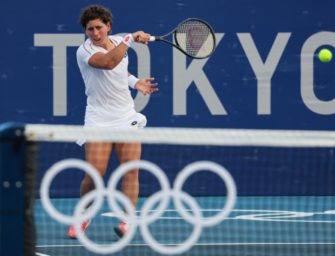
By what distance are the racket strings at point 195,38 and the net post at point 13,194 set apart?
3141 millimetres

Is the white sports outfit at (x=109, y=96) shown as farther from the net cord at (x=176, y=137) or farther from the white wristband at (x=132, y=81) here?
the net cord at (x=176, y=137)

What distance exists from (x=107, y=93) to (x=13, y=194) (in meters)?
2.75

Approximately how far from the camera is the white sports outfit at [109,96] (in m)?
6.93

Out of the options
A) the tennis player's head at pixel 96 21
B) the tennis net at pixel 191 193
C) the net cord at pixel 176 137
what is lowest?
the tennis net at pixel 191 193

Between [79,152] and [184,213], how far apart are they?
Result: 14.1 feet

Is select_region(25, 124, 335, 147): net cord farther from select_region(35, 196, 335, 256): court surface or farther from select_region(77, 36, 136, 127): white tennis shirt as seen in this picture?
select_region(77, 36, 136, 127): white tennis shirt

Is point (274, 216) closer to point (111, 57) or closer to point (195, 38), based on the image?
point (195, 38)

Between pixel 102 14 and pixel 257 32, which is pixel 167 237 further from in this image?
pixel 257 32

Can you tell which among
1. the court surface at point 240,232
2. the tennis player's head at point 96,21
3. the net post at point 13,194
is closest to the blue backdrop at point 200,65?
the court surface at point 240,232

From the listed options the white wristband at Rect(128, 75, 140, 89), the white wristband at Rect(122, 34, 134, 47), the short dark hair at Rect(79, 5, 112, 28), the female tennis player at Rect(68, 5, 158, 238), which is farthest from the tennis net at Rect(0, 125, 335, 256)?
the short dark hair at Rect(79, 5, 112, 28)

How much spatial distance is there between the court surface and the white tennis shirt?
0.64 meters

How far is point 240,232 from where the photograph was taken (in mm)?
7078

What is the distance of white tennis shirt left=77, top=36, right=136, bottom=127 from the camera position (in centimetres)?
693

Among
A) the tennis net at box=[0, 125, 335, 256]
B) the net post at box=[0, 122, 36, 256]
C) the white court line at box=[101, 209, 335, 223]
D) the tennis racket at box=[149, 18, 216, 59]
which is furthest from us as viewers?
the white court line at box=[101, 209, 335, 223]
